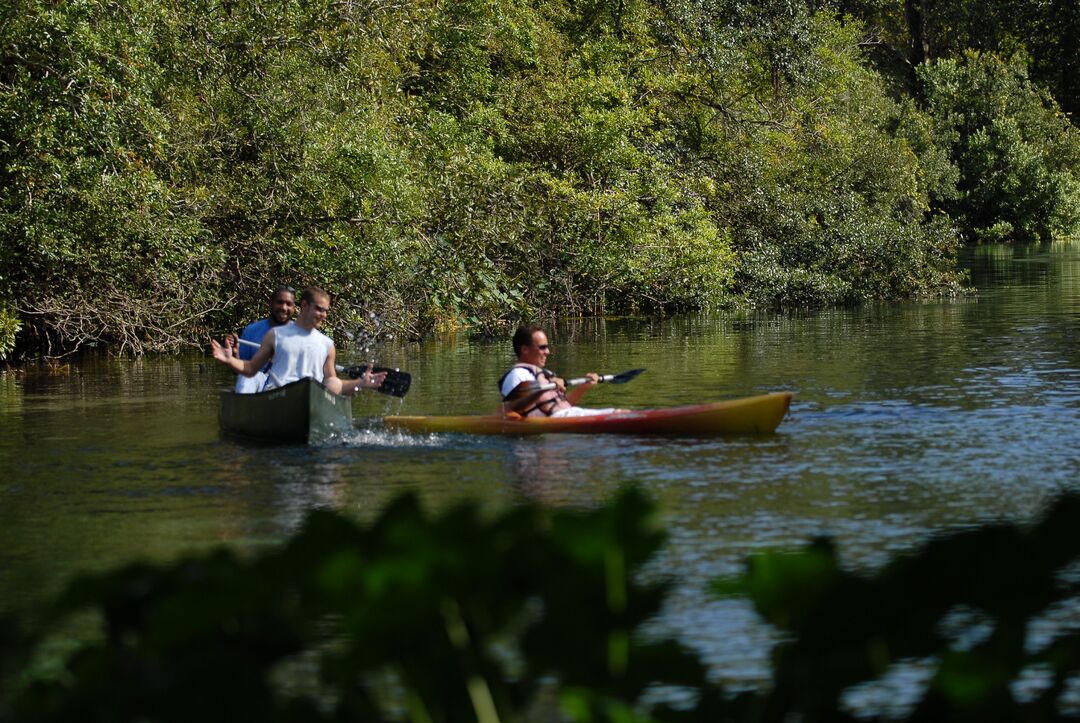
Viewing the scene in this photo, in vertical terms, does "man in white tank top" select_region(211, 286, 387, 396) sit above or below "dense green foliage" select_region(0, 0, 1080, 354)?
below

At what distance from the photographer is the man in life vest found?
12.8 metres

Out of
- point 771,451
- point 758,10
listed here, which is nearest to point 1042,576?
point 771,451

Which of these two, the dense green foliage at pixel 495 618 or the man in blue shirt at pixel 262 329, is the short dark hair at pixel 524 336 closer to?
the man in blue shirt at pixel 262 329

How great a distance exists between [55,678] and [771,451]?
33.7 ft

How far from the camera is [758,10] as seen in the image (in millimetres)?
33812

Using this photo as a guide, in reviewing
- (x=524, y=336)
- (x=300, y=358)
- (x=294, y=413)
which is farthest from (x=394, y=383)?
(x=524, y=336)

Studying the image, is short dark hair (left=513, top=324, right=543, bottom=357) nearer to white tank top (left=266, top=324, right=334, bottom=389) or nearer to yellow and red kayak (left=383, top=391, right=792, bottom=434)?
yellow and red kayak (left=383, top=391, right=792, bottom=434)

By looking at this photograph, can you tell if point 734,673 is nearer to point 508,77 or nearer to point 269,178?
point 269,178

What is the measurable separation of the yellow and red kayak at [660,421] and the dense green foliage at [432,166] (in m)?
7.88

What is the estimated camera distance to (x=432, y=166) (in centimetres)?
2589

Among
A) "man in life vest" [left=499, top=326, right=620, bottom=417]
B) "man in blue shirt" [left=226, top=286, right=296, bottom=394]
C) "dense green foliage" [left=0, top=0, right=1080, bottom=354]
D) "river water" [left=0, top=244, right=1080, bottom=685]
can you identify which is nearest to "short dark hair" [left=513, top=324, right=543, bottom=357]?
"man in life vest" [left=499, top=326, right=620, bottom=417]

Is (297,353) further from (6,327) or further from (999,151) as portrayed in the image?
(999,151)

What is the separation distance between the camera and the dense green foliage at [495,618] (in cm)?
164

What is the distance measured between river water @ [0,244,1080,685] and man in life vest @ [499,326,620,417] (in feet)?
1.35
